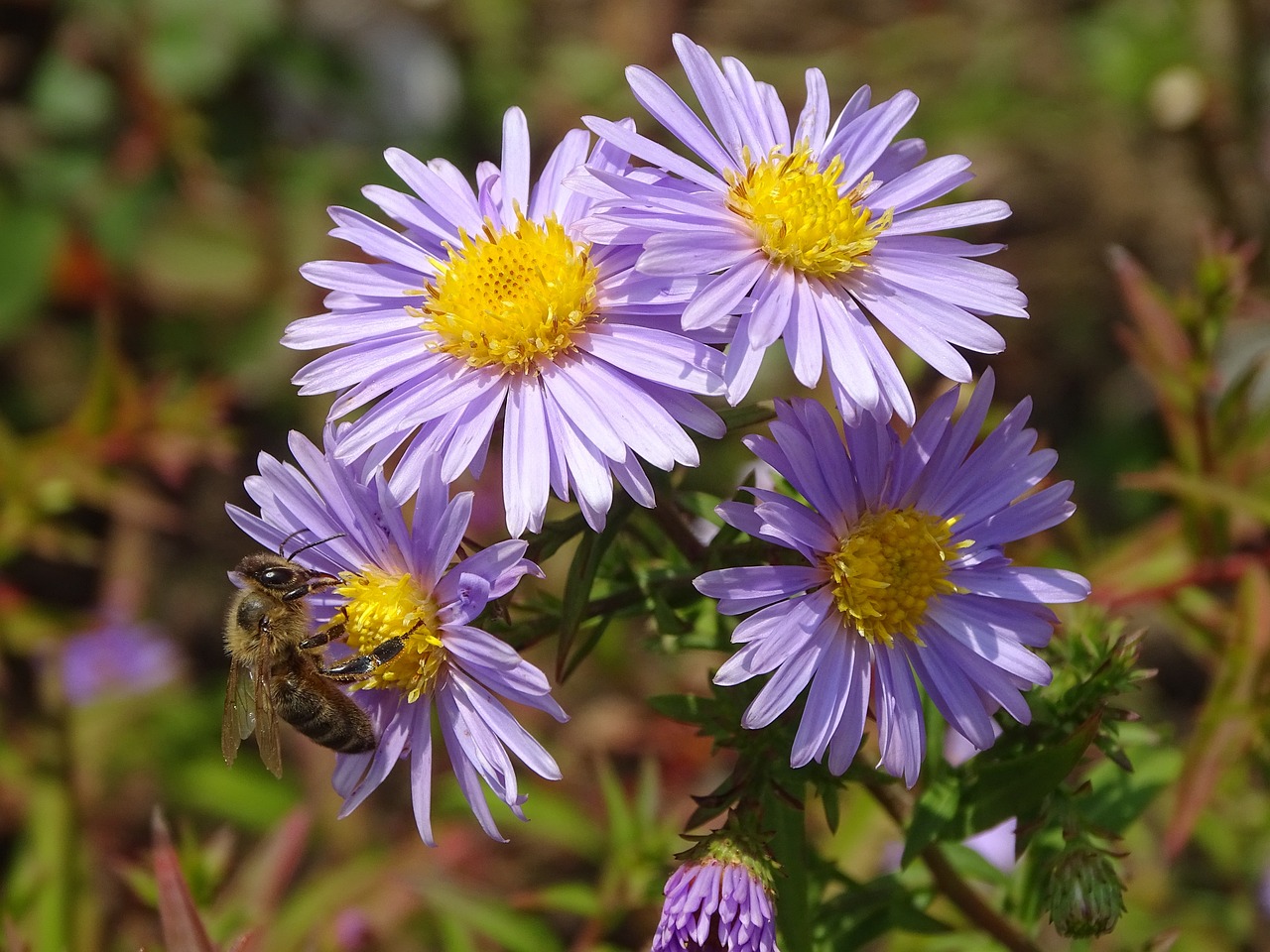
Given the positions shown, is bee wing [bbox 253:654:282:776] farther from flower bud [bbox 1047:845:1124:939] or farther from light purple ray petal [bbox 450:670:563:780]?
flower bud [bbox 1047:845:1124:939]

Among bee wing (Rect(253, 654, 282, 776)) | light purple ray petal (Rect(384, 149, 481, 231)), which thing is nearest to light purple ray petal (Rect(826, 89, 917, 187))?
light purple ray petal (Rect(384, 149, 481, 231))

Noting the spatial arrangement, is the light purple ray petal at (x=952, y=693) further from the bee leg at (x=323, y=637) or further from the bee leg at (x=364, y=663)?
the bee leg at (x=323, y=637)

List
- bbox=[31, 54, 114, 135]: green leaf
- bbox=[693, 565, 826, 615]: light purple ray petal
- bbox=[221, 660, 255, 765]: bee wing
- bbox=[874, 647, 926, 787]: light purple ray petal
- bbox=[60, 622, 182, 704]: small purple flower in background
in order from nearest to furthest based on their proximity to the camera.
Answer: bbox=[693, 565, 826, 615]: light purple ray petal, bbox=[874, 647, 926, 787]: light purple ray petal, bbox=[221, 660, 255, 765]: bee wing, bbox=[60, 622, 182, 704]: small purple flower in background, bbox=[31, 54, 114, 135]: green leaf

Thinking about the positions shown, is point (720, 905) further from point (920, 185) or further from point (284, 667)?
point (920, 185)

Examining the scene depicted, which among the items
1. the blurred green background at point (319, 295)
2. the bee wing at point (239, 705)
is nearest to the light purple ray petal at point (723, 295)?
the bee wing at point (239, 705)

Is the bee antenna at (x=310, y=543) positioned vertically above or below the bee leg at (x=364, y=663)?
above

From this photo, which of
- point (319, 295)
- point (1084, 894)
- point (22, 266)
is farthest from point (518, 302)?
point (22, 266)

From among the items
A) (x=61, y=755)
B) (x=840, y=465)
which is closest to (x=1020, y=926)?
(x=840, y=465)
